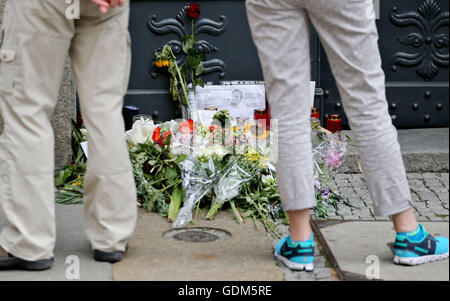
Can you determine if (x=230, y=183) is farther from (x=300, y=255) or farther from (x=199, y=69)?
(x=199, y=69)

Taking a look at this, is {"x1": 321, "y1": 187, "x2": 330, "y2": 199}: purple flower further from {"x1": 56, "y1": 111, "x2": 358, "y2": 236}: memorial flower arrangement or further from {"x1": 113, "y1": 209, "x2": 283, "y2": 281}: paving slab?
{"x1": 113, "y1": 209, "x2": 283, "y2": 281}: paving slab

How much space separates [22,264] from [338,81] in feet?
4.58

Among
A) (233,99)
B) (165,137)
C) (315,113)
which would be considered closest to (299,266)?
(165,137)

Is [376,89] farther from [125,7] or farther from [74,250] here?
[74,250]

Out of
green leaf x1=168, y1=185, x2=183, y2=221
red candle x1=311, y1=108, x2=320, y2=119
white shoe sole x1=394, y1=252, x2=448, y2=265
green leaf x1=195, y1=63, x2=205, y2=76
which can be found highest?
green leaf x1=195, y1=63, x2=205, y2=76

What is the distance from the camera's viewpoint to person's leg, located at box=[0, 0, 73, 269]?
267cm

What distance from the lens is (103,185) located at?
9.23 ft

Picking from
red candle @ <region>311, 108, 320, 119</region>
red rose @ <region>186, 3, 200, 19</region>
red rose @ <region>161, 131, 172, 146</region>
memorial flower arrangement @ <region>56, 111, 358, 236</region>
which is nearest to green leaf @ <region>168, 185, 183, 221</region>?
memorial flower arrangement @ <region>56, 111, 358, 236</region>

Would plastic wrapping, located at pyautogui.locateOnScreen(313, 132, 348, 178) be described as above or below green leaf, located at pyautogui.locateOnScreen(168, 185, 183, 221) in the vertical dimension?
above

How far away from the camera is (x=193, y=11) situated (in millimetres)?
4977

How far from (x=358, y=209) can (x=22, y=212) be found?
5.75ft

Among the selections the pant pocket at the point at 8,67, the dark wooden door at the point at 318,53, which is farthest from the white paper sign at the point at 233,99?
the pant pocket at the point at 8,67

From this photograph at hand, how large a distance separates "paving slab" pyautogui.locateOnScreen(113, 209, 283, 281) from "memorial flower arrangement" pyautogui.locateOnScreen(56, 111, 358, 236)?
149mm

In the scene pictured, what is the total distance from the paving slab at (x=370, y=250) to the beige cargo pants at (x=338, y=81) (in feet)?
0.75
